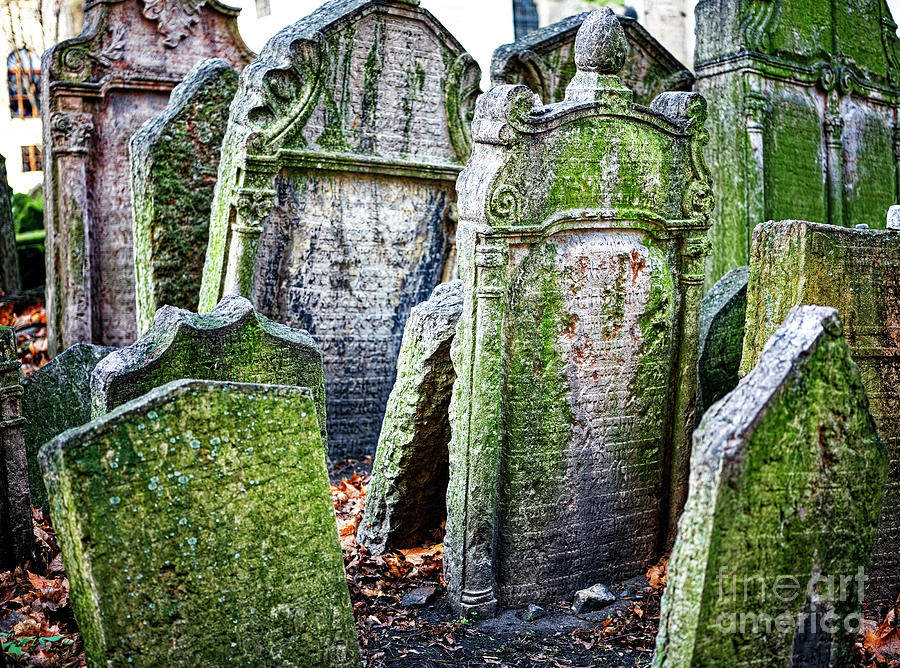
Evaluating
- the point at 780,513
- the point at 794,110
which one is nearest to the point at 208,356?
the point at 780,513

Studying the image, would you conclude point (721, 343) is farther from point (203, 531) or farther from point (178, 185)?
point (178, 185)

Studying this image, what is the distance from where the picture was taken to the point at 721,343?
6.13 meters

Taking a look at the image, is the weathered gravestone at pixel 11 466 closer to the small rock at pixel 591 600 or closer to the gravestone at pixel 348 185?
the gravestone at pixel 348 185

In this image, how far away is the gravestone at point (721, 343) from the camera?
239 inches

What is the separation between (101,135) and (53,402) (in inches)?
133

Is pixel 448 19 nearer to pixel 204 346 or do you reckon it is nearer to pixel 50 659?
pixel 204 346

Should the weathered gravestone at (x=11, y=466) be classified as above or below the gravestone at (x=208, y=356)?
below

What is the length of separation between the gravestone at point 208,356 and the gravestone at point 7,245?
605 cm

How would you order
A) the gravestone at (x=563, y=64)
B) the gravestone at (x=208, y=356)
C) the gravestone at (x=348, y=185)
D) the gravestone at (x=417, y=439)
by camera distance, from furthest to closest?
the gravestone at (x=563, y=64)
the gravestone at (x=348, y=185)
the gravestone at (x=417, y=439)
the gravestone at (x=208, y=356)

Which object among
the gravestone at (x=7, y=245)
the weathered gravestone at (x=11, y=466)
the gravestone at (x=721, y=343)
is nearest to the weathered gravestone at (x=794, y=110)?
the gravestone at (x=721, y=343)

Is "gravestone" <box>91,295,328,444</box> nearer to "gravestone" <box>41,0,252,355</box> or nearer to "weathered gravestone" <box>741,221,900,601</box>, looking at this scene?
"weathered gravestone" <box>741,221,900,601</box>

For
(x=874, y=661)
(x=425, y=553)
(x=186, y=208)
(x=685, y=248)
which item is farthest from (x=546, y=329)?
(x=186, y=208)

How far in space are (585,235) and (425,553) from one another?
2052 millimetres

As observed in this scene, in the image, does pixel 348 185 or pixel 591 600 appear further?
Answer: pixel 348 185
